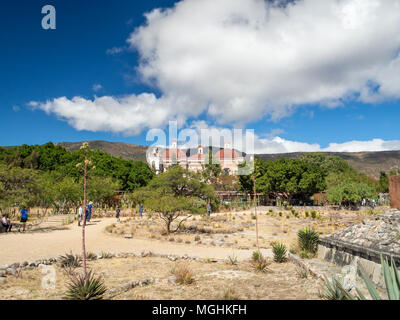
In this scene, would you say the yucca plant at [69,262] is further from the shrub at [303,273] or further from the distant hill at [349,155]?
the distant hill at [349,155]

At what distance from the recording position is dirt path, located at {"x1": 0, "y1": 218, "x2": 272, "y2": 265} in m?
10.5

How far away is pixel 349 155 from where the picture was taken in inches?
5738

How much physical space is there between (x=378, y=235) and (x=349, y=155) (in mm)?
157223

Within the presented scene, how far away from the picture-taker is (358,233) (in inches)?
327

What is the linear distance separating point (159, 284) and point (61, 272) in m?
3.38

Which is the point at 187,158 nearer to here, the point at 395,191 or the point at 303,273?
the point at 395,191

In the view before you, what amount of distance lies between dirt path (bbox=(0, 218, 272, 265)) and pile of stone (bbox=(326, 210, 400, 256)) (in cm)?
372

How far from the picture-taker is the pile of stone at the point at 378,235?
6.50 metres

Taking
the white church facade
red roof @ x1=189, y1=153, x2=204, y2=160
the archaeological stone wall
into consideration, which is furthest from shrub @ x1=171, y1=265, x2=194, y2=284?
red roof @ x1=189, y1=153, x2=204, y2=160

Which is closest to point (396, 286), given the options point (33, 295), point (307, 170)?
point (33, 295)

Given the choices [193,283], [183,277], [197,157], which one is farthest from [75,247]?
[197,157]

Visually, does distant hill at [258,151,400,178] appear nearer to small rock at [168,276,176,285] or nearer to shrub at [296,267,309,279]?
shrub at [296,267,309,279]

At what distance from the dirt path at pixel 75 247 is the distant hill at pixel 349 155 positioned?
321ft
